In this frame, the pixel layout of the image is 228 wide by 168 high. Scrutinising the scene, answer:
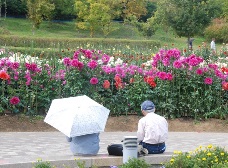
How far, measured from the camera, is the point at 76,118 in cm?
833

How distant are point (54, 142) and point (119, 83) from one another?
3.12 m

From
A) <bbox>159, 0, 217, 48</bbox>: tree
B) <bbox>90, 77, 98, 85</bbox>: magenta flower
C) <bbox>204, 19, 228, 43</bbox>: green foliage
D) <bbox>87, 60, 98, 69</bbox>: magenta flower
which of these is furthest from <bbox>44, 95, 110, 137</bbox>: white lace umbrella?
<bbox>204, 19, 228, 43</bbox>: green foliage

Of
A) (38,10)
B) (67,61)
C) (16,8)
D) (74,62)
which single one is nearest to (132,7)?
(16,8)

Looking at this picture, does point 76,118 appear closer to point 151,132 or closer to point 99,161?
point 99,161

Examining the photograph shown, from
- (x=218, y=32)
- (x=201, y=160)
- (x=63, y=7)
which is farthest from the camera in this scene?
(x=63, y=7)

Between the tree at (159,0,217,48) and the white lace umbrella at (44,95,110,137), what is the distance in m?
35.8

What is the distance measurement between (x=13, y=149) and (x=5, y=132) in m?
2.40

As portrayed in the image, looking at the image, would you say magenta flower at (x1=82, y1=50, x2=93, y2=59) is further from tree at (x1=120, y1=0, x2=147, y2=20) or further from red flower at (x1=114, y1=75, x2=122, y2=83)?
tree at (x1=120, y1=0, x2=147, y2=20)

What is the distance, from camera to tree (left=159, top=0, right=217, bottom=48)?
1726 inches

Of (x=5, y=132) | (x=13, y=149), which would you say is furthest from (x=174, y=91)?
(x=13, y=149)

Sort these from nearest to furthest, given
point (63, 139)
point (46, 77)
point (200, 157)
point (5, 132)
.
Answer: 1. point (200, 157)
2. point (63, 139)
3. point (5, 132)
4. point (46, 77)

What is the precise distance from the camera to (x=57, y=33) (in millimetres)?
50812

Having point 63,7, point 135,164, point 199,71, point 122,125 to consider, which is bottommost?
point 122,125

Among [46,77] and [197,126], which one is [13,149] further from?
[197,126]
